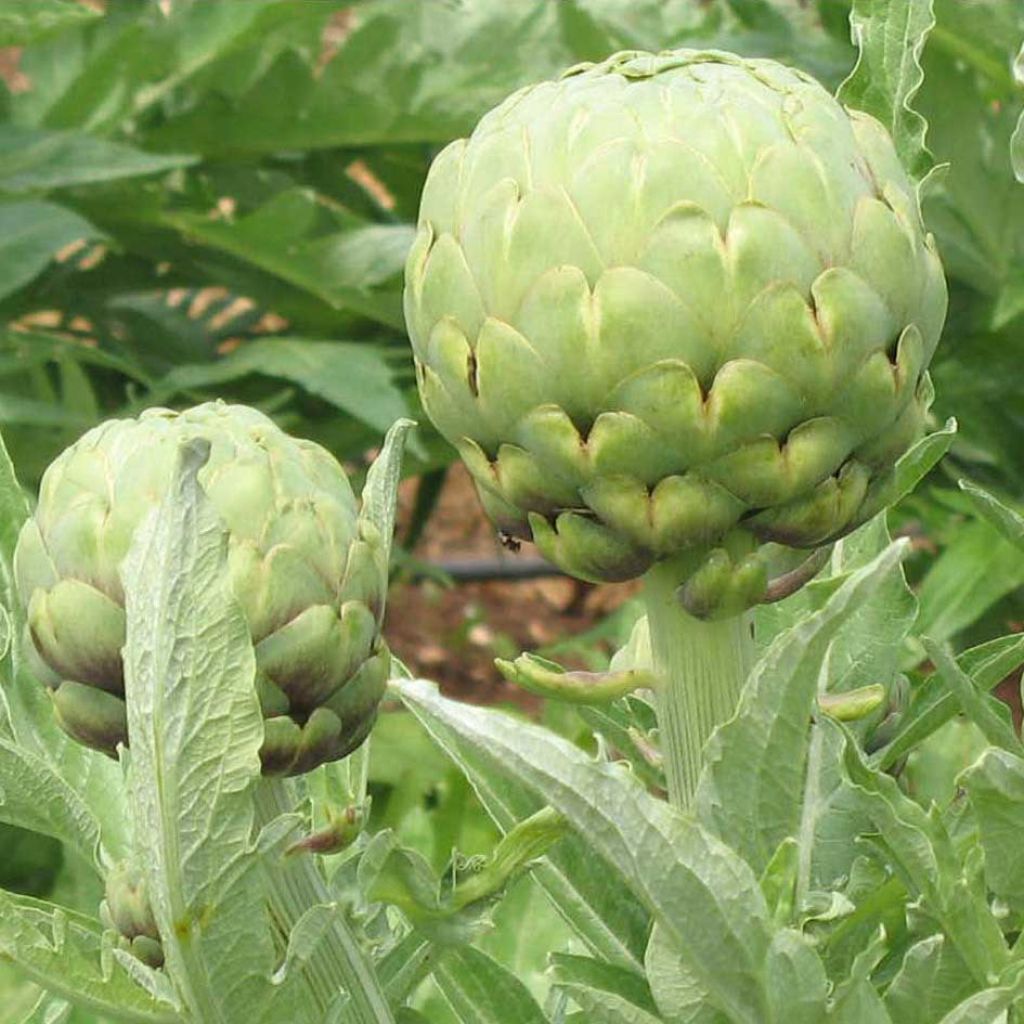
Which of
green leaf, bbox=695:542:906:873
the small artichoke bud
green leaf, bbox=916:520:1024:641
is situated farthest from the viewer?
green leaf, bbox=916:520:1024:641

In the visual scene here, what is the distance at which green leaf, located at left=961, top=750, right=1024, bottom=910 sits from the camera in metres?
0.50

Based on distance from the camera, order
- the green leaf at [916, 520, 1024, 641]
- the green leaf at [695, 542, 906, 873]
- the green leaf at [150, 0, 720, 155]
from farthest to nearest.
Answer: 1. the green leaf at [150, 0, 720, 155]
2. the green leaf at [916, 520, 1024, 641]
3. the green leaf at [695, 542, 906, 873]

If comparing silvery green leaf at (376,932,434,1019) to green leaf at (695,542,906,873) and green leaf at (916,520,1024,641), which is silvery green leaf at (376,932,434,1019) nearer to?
green leaf at (695,542,906,873)

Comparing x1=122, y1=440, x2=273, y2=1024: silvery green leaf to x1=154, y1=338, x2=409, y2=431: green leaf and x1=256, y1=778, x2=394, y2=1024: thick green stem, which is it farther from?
x1=154, y1=338, x2=409, y2=431: green leaf

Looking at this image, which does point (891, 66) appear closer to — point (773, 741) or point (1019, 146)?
point (1019, 146)

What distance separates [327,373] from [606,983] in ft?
3.81

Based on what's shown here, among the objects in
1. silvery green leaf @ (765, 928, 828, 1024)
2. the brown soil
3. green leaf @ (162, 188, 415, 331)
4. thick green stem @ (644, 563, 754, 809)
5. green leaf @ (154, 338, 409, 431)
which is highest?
thick green stem @ (644, 563, 754, 809)

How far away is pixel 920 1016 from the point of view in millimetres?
538

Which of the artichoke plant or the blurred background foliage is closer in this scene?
the artichoke plant

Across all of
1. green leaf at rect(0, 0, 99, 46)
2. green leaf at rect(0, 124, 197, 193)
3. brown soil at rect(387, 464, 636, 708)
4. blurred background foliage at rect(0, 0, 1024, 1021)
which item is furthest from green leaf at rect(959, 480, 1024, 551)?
brown soil at rect(387, 464, 636, 708)

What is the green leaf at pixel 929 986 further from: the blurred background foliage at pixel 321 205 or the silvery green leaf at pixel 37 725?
the blurred background foliage at pixel 321 205

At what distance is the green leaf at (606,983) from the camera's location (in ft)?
1.69

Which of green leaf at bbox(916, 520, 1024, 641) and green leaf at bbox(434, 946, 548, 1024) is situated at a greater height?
green leaf at bbox(434, 946, 548, 1024)

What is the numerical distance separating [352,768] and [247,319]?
1562 mm
